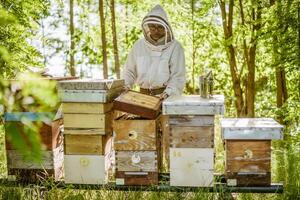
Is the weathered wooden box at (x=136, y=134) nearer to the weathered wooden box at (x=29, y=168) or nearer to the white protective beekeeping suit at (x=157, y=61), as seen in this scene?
the weathered wooden box at (x=29, y=168)

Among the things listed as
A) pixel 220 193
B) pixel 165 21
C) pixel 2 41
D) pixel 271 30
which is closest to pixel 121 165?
pixel 220 193

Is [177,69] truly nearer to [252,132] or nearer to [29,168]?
[252,132]

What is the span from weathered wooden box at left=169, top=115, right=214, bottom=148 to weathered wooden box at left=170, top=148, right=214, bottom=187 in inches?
2.0

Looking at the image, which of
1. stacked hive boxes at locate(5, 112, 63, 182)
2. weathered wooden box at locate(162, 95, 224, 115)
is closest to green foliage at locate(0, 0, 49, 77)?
stacked hive boxes at locate(5, 112, 63, 182)

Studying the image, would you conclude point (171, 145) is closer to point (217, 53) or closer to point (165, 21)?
point (165, 21)

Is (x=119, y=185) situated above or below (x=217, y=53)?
below

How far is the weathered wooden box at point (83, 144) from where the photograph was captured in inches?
141

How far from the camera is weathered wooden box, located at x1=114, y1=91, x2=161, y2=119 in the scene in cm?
346

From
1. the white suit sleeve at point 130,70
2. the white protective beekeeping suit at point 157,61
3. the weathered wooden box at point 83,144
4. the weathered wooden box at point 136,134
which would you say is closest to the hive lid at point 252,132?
the weathered wooden box at point 136,134

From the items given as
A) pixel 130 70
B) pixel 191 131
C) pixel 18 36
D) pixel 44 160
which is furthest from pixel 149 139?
pixel 18 36

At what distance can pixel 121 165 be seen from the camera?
3.60 metres

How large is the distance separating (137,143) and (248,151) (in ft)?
3.02

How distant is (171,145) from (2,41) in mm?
2334

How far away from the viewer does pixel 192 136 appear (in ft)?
11.4
